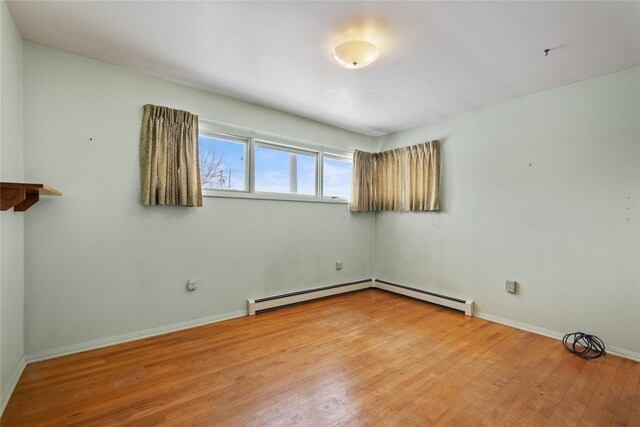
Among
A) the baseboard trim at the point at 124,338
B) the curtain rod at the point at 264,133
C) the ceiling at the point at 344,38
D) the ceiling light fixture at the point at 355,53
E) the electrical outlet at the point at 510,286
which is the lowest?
the baseboard trim at the point at 124,338

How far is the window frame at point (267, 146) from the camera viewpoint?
3281mm

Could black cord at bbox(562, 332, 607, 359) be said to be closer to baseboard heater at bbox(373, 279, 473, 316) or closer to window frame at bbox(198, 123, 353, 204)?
baseboard heater at bbox(373, 279, 473, 316)

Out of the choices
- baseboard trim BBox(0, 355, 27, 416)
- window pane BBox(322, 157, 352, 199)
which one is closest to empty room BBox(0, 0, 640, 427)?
baseboard trim BBox(0, 355, 27, 416)

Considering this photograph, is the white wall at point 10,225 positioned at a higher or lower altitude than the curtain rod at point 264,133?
lower

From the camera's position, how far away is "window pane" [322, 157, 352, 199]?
441cm

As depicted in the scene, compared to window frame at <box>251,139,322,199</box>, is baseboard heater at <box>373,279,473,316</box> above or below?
below

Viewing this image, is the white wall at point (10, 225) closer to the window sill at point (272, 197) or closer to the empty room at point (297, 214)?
the empty room at point (297, 214)

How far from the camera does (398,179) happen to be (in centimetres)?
443

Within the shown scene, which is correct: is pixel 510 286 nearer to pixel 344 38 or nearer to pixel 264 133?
pixel 344 38

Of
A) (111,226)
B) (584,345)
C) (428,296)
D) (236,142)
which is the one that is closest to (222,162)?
(236,142)

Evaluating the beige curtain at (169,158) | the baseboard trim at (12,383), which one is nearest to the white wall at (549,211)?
the beige curtain at (169,158)

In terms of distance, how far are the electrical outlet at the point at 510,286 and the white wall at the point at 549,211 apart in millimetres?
54

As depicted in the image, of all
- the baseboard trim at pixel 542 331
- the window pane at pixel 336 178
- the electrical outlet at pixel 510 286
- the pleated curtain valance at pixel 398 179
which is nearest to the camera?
the baseboard trim at pixel 542 331

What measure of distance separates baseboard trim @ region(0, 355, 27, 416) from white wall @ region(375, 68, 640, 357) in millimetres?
4110
